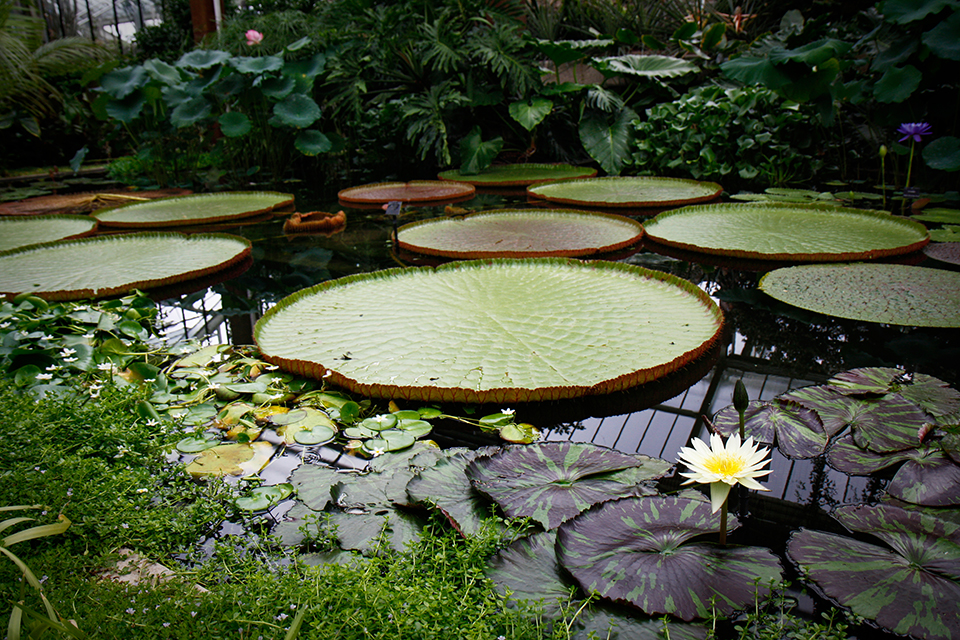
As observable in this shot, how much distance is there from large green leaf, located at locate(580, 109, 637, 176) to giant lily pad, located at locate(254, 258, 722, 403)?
3045 millimetres

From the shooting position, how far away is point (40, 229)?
137 inches

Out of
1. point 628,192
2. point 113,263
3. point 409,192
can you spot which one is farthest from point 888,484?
point 409,192

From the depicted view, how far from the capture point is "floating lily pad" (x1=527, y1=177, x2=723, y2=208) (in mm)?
3635

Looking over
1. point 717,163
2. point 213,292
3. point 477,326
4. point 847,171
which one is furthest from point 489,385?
point 847,171

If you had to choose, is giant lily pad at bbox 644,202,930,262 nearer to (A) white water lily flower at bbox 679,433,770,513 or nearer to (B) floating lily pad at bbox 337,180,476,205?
(B) floating lily pad at bbox 337,180,476,205

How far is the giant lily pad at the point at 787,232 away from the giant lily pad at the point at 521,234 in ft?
0.78

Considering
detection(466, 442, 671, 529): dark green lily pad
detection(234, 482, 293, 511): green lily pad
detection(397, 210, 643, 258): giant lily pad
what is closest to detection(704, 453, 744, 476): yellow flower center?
detection(466, 442, 671, 529): dark green lily pad

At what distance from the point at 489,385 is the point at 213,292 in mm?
1589

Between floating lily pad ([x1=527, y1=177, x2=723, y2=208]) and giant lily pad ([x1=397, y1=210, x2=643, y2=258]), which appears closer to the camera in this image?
giant lily pad ([x1=397, y1=210, x2=643, y2=258])

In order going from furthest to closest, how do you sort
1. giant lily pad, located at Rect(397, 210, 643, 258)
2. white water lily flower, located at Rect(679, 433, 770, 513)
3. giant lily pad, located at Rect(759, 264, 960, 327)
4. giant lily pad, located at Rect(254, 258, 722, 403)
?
giant lily pad, located at Rect(397, 210, 643, 258) < giant lily pad, located at Rect(759, 264, 960, 327) < giant lily pad, located at Rect(254, 258, 722, 403) < white water lily flower, located at Rect(679, 433, 770, 513)

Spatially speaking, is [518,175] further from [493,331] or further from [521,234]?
[493,331]

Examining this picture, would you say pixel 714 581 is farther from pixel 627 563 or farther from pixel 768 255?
pixel 768 255

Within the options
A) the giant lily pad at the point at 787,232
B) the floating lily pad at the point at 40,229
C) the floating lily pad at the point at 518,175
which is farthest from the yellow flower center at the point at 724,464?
the floating lily pad at the point at 518,175

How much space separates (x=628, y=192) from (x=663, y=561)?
3483 millimetres
